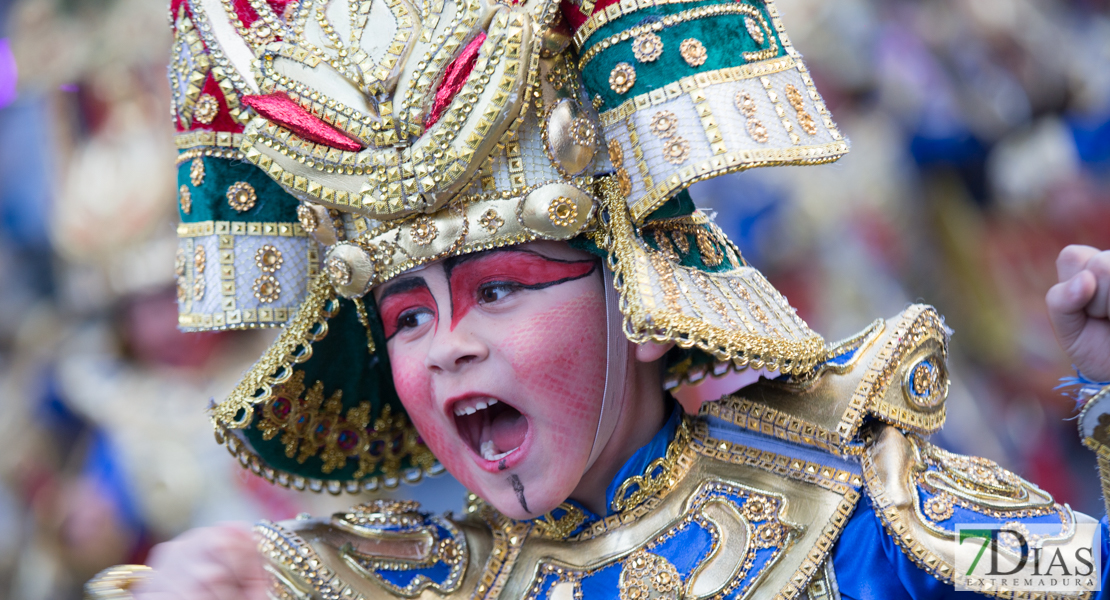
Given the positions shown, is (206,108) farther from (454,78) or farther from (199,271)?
(454,78)

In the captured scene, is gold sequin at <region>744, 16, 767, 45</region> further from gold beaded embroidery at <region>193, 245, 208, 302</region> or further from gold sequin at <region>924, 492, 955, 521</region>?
gold beaded embroidery at <region>193, 245, 208, 302</region>

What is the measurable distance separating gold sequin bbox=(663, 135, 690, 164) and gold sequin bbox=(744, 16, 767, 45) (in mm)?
240

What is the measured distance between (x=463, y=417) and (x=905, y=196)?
3.60 metres

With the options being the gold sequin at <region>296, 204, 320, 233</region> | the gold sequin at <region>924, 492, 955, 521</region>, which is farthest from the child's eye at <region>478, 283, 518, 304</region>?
the gold sequin at <region>924, 492, 955, 521</region>

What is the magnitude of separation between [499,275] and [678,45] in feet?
1.65

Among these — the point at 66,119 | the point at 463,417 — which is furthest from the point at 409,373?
the point at 66,119

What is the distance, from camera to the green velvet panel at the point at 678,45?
166 cm

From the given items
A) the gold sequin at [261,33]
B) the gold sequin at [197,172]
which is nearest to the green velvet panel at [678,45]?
the gold sequin at [261,33]

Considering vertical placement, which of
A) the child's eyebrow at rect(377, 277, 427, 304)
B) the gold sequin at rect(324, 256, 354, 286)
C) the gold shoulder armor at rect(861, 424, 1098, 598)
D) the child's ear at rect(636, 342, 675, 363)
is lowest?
the gold shoulder armor at rect(861, 424, 1098, 598)

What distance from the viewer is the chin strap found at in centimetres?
181

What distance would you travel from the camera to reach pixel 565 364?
176 cm

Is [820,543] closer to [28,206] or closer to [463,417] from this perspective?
[463,417]

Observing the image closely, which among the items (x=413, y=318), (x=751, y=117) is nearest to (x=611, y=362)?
(x=413, y=318)

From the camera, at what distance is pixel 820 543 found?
69.2 inches
